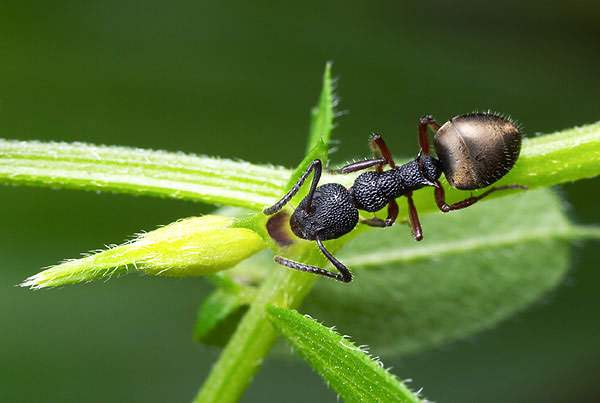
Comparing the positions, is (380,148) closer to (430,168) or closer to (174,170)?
(430,168)

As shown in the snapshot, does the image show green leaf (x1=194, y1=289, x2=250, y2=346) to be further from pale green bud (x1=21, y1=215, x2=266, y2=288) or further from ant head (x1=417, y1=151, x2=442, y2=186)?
ant head (x1=417, y1=151, x2=442, y2=186)

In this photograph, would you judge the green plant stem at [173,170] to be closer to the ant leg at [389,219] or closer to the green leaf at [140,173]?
the green leaf at [140,173]

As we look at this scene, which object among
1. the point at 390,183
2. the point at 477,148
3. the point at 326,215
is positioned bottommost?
the point at 326,215

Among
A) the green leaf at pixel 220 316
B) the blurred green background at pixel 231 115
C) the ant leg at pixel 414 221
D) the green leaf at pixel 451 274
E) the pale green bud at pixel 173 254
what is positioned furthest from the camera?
the blurred green background at pixel 231 115

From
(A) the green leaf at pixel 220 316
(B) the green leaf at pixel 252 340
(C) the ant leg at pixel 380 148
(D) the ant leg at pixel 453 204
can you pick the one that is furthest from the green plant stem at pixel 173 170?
(C) the ant leg at pixel 380 148

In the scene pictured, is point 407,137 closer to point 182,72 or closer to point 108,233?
point 182,72

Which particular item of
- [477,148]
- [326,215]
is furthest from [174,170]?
[477,148]

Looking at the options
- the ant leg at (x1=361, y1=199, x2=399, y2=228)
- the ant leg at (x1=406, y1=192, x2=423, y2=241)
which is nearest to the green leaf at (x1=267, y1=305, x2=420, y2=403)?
the ant leg at (x1=361, y1=199, x2=399, y2=228)
